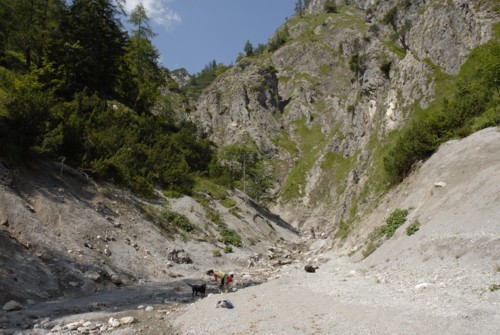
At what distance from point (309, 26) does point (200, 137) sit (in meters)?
Answer: 126

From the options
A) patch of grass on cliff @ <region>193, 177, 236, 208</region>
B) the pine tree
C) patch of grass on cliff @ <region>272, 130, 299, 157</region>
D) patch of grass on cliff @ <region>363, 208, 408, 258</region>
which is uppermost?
the pine tree

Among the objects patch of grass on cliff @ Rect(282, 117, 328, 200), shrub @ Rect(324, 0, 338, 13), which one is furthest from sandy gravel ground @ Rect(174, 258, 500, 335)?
shrub @ Rect(324, 0, 338, 13)

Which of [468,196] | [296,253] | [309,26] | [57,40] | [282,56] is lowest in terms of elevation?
[296,253]

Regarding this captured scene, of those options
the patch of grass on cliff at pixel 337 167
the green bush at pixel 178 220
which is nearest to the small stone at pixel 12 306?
the green bush at pixel 178 220

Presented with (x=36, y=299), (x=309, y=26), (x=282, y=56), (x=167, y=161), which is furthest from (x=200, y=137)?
(x=309, y=26)

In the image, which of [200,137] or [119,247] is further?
[200,137]

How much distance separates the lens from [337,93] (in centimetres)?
12050

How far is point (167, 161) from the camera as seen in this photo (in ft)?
122

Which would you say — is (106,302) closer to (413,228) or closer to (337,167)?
(413,228)

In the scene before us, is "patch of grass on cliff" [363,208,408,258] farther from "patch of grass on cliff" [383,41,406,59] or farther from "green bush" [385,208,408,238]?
"patch of grass on cliff" [383,41,406,59]

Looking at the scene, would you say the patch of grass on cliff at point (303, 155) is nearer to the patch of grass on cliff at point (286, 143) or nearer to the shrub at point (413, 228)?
the patch of grass on cliff at point (286, 143)

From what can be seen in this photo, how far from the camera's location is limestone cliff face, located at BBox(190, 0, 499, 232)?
134ft

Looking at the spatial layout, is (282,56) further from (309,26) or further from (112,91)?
(112,91)

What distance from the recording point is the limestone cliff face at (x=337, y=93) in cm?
4097
